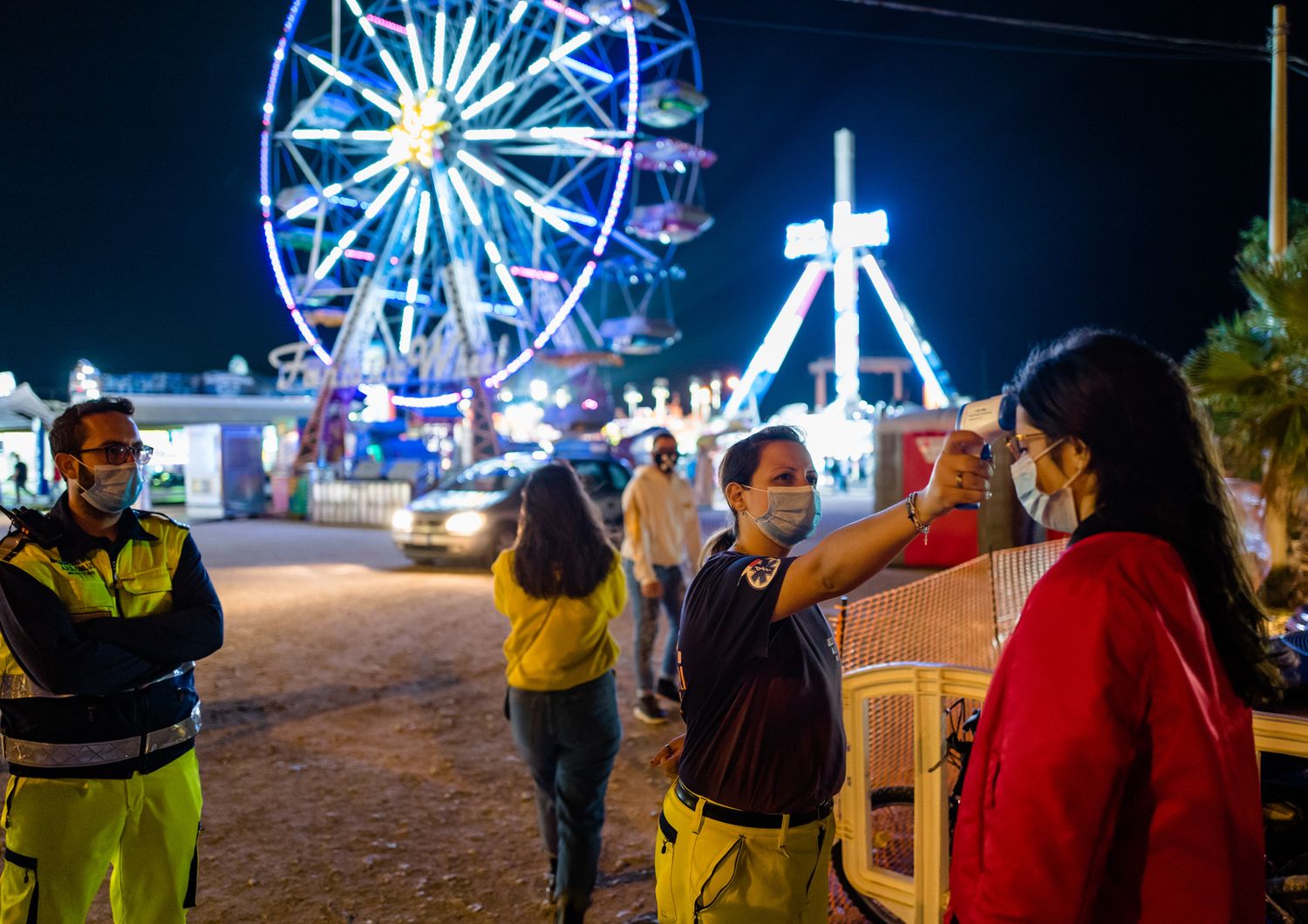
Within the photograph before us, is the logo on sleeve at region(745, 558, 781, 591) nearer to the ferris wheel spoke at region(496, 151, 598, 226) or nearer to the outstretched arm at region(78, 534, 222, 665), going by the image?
the outstretched arm at region(78, 534, 222, 665)

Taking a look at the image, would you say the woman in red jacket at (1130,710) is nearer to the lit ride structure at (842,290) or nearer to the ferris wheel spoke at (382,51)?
the ferris wheel spoke at (382,51)

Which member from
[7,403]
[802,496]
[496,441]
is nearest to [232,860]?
[802,496]

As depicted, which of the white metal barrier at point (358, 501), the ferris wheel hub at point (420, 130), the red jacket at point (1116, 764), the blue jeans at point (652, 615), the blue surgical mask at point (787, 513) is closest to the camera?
the red jacket at point (1116, 764)

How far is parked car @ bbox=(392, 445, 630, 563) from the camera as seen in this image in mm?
12320

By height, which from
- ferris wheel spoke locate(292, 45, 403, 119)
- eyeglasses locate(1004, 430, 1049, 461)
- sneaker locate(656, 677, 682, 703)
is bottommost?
sneaker locate(656, 677, 682, 703)

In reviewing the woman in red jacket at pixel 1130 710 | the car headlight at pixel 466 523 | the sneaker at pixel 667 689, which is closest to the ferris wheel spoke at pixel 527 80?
the car headlight at pixel 466 523

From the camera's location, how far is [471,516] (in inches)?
488

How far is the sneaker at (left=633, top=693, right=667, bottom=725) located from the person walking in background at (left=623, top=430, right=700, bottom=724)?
6 centimetres

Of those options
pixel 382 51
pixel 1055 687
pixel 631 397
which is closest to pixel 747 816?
pixel 1055 687

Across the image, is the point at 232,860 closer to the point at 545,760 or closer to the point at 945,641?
the point at 545,760

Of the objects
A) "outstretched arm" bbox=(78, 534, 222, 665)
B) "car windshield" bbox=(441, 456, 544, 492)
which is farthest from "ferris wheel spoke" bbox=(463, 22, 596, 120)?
"outstretched arm" bbox=(78, 534, 222, 665)

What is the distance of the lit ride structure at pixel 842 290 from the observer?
36719 mm

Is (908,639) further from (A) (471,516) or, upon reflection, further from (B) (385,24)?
(B) (385,24)

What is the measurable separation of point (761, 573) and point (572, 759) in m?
1.74
